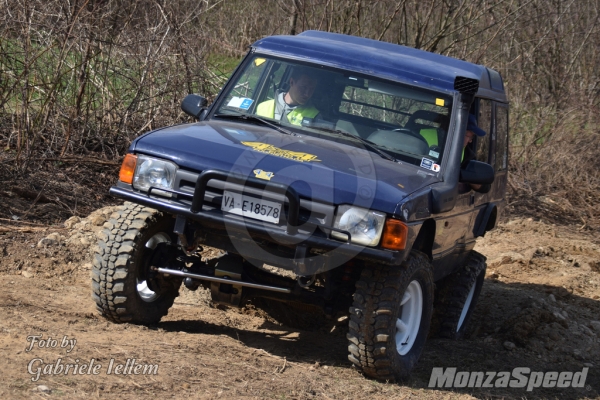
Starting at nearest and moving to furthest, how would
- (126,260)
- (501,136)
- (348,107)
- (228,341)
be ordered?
(126,260) → (228,341) → (348,107) → (501,136)

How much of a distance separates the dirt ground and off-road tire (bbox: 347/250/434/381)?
139mm

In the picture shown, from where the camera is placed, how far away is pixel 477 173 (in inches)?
209

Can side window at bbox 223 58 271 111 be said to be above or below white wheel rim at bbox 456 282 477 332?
above

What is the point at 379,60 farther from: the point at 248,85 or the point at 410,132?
the point at 248,85

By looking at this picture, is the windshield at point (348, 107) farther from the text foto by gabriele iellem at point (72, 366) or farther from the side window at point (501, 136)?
the text foto by gabriele iellem at point (72, 366)

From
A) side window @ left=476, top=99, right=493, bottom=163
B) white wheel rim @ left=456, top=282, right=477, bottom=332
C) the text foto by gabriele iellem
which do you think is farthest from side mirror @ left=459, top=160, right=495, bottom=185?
the text foto by gabriele iellem

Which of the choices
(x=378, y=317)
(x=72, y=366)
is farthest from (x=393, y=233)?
(x=72, y=366)

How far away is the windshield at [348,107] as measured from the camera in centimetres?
539

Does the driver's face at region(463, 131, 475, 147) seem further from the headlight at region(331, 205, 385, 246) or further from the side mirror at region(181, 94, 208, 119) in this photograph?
the side mirror at region(181, 94, 208, 119)

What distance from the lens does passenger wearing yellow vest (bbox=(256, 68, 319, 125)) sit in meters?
5.53

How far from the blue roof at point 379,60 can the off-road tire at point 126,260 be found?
1565 millimetres

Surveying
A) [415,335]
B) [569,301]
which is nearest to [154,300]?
[415,335]

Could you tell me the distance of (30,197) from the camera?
8.18m

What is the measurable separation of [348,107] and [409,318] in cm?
150
